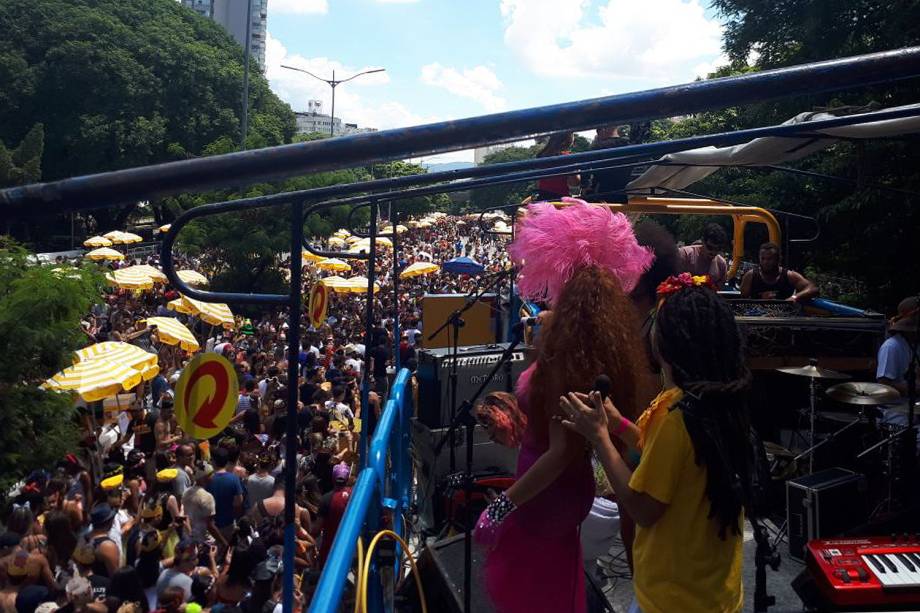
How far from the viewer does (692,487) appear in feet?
7.20

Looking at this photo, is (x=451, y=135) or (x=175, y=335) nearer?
(x=451, y=135)

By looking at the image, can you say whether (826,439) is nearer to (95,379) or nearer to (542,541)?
(542,541)

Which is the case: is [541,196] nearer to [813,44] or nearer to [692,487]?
[692,487]

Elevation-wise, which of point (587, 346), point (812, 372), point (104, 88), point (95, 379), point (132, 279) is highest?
point (104, 88)

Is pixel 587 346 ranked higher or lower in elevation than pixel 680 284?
lower

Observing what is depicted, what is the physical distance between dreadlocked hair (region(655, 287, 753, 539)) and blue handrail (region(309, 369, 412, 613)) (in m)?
1.09

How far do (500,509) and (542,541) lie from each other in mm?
202

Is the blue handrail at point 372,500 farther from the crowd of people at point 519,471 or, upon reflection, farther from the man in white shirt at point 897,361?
the man in white shirt at point 897,361

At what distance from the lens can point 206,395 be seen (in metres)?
1.94

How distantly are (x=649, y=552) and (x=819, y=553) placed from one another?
1.96 m

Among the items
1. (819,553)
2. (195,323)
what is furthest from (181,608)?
(195,323)

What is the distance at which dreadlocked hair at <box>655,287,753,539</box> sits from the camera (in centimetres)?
216

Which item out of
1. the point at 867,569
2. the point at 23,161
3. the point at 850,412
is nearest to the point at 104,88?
the point at 23,161

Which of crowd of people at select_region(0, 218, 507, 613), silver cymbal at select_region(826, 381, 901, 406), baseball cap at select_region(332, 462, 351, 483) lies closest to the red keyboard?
silver cymbal at select_region(826, 381, 901, 406)
